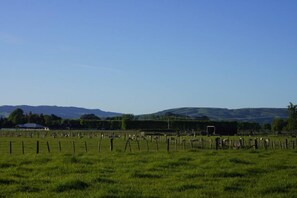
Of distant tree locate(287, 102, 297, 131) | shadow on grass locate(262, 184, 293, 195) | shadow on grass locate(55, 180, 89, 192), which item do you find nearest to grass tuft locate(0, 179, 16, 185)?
shadow on grass locate(55, 180, 89, 192)

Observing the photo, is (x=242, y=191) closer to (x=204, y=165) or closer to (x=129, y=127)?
(x=204, y=165)

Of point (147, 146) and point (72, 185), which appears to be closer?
point (72, 185)

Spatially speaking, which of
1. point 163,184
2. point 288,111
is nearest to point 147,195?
point 163,184

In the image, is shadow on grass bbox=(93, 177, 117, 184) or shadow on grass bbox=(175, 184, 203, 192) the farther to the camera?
shadow on grass bbox=(93, 177, 117, 184)

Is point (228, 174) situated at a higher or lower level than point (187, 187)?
higher

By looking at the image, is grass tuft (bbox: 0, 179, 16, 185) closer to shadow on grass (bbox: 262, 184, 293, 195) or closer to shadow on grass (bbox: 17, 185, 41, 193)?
shadow on grass (bbox: 17, 185, 41, 193)

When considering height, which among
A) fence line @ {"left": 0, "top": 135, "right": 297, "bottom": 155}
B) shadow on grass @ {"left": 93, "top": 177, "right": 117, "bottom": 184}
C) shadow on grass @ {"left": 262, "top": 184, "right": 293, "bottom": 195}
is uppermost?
fence line @ {"left": 0, "top": 135, "right": 297, "bottom": 155}

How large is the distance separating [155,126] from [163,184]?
17444 centimetres

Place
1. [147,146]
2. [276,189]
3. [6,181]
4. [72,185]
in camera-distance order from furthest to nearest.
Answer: [147,146] → [6,181] → [72,185] → [276,189]

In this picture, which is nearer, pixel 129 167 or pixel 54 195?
pixel 54 195

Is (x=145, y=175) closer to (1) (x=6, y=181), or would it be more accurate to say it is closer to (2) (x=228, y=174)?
(2) (x=228, y=174)

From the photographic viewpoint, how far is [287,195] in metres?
16.3

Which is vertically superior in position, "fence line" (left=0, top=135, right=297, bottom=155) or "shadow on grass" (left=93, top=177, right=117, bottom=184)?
"fence line" (left=0, top=135, right=297, bottom=155)

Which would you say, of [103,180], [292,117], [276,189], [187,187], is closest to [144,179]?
[103,180]
